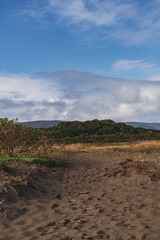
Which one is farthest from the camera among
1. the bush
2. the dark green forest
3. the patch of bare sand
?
the dark green forest

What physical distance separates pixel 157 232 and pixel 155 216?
3.04 ft

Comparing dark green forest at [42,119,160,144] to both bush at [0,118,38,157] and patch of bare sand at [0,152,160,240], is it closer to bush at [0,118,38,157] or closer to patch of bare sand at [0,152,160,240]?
bush at [0,118,38,157]

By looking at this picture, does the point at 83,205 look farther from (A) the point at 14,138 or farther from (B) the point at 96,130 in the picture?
(B) the point at 96,130

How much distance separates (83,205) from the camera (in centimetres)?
627

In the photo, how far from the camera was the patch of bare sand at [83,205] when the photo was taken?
445 centimetres

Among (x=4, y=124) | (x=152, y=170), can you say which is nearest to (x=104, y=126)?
(x=4, y=124)

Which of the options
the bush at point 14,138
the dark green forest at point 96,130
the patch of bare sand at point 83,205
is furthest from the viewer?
the dark green forest at point 96,130

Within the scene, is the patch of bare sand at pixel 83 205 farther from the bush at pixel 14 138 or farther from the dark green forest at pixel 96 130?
the dark green forest at pixel 96 130

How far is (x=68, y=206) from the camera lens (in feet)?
20.3

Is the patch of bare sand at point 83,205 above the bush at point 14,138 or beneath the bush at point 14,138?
beneath

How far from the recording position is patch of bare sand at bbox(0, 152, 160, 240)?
4452 mm

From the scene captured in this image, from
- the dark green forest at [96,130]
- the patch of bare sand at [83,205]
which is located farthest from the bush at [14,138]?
the dark green forest at [96,130]

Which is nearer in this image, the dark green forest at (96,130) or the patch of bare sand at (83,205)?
the patch of bare sand at (83,205)

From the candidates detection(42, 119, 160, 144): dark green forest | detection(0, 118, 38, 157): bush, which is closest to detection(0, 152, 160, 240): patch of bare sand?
detection(0, 118, 38, 157): bush
